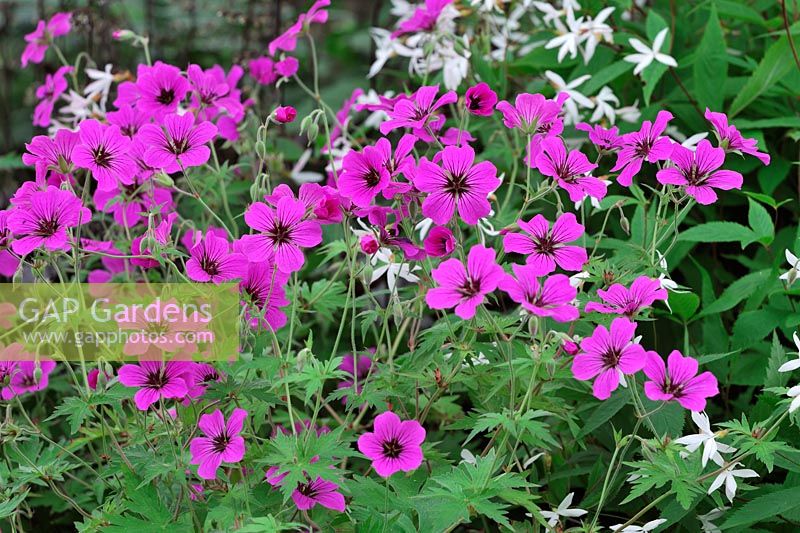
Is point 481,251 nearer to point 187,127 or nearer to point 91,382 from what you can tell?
point 187,127

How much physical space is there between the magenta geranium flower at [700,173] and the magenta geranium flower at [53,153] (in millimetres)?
742

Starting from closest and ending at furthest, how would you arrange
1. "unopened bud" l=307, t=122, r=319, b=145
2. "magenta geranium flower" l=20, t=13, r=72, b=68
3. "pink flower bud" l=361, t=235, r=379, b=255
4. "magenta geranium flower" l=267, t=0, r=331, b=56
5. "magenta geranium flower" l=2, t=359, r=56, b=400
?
"pink flower bud" l=361, t=235, r=379, b=255 < "unopened bud" l=307, t=122, r=319, b=145 < "magenta geranium flower" l=2, t=359, r=56, b=400 < "magenta geranium flower" l=267, t=0, r=331, b=56 < "magenta geranium flower" l=20, t=13, r=72, b=68

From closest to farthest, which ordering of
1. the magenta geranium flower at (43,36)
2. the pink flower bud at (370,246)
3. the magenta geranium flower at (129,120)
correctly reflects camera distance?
the pink flower bud at (370,246) < the magenta geranium flower at (129,120) < the magenta geranium flower at (43,36)

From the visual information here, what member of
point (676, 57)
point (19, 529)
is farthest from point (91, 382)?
point (676, 57)

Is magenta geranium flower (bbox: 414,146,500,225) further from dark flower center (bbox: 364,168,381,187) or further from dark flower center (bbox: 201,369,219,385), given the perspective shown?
dark flower center (bbox: 201,369,219,385)

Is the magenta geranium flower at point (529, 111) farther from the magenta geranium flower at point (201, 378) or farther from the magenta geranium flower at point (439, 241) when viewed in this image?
the magenta geranium flower at point (201, 378)

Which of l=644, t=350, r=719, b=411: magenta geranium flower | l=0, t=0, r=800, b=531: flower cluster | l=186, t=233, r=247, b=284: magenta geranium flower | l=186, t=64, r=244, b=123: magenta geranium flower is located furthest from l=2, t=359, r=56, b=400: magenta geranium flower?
l=644, t=350, r=719, b=411: magenta geranium flower

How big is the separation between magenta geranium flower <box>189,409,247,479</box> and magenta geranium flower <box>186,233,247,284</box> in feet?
0.54

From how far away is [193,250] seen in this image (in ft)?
3.68

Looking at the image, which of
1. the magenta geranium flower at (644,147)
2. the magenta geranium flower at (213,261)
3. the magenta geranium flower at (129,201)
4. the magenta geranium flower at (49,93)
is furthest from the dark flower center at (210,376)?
the magenta geranium flower at (49,93)

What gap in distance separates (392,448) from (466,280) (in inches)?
8.8

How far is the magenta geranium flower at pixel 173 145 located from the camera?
1173 mm

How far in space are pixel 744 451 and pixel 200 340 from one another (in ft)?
2.24

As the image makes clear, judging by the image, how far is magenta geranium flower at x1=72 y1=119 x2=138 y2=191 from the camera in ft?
3.84
